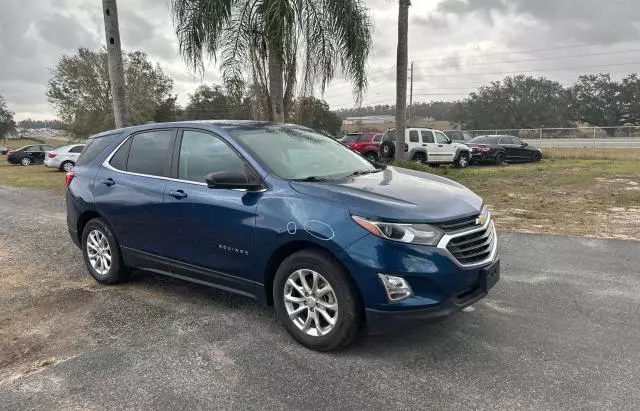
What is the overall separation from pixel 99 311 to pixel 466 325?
3.24 m

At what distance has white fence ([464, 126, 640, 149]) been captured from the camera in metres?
33.5

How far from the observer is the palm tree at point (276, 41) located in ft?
34.7

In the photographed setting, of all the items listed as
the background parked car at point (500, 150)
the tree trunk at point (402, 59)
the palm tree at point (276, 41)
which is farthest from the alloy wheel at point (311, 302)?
the background parked car at point (500, 150)

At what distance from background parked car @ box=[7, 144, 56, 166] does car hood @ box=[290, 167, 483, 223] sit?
35592 millimetres

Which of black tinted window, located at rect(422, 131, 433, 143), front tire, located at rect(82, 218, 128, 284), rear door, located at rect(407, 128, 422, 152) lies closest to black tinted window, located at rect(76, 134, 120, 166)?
front tire, located at rect(82, 218, 128, 284)

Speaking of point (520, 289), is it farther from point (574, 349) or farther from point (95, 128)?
point (95, 128)

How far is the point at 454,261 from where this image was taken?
11.6ft

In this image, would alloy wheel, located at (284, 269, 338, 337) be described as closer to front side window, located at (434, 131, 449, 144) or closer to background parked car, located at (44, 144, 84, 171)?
front side window, located at (434, 131, 449, 144)

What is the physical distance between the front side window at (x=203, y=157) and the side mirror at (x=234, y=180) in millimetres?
182

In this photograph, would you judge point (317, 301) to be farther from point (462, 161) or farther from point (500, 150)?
point (500, 150)

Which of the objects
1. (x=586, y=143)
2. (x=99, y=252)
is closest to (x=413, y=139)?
(x=99, y=252)

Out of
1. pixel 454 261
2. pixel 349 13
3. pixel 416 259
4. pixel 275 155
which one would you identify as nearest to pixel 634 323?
pixel 454 261

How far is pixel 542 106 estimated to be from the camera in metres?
72.4

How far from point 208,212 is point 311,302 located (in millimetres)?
1186
